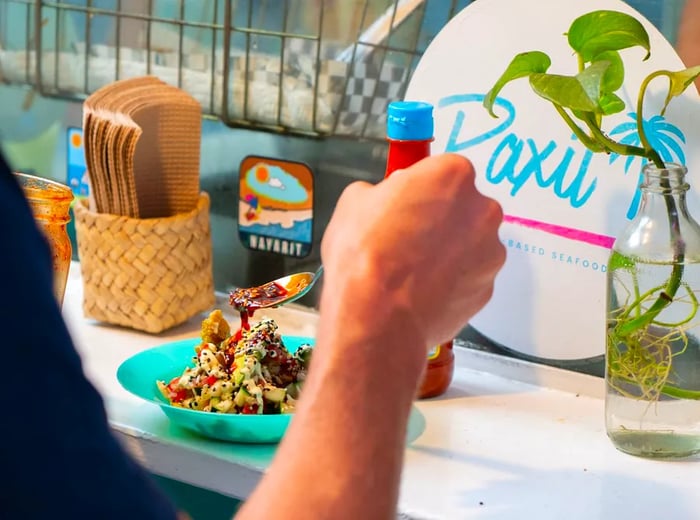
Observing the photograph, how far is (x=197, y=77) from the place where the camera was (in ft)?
4.96

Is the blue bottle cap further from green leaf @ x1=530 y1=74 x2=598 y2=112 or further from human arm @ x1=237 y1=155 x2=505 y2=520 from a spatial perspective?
human arm @ x1=237 y1=155 x2=505 y2=520

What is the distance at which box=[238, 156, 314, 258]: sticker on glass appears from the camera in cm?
144

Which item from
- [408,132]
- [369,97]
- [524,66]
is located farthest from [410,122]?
[369,97]

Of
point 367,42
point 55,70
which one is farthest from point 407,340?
point 55,70

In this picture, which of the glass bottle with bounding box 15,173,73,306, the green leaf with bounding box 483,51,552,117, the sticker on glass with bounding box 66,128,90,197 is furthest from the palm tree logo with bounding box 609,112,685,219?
the sticker on glass with bounding box 66,128,90,197

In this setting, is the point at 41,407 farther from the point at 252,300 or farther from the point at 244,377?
the point at 252,300

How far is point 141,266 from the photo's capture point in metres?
1.37

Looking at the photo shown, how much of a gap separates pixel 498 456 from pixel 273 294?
1.04 feet

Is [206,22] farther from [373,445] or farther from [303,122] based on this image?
[373,445]

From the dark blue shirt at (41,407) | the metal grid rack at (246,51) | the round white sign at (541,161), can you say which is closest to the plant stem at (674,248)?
the round white sign at (541,161)

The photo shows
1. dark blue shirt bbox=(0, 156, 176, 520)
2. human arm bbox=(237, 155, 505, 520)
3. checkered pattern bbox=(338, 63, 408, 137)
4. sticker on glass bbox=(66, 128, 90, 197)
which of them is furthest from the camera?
sticker on glass bbox=(66, 128, 90, 197)

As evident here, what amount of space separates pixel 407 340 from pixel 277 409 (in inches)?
19.6

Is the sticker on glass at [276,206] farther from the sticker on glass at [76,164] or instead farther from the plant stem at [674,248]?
the plant stem at [674,248]

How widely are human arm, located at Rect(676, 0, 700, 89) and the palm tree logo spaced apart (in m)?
0.06
